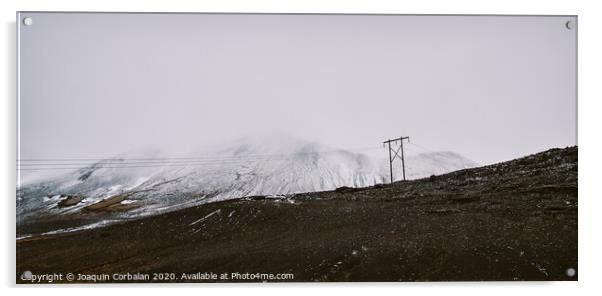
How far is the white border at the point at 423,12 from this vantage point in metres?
3.16

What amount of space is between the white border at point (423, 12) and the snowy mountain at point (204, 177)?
1.14 feet

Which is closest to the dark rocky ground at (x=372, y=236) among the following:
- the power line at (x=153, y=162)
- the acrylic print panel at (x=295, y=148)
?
the acrylic print panel at (x=295, y=148)

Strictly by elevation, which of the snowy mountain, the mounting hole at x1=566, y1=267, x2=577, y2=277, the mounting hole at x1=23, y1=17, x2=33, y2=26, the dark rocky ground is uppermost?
the mounting hole at x1=23, y1=17, x2=33, y2=26

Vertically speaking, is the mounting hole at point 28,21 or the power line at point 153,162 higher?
the mounting hole at point 28,21

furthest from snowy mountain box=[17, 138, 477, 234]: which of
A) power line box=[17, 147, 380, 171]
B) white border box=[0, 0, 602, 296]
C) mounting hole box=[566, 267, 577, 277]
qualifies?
mounting hole box=[566, 267, 577, 277]

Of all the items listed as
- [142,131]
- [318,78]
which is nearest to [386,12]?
[318,78]

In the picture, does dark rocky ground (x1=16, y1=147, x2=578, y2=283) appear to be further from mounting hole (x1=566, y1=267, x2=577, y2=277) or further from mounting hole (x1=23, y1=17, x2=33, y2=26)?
mounting hole (x1=23, y1=17, x2=33, y2=26)

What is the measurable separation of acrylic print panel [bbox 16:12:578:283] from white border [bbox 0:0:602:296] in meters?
0.06

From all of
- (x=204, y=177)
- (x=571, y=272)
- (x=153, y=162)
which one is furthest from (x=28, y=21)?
(x=571, y=272)

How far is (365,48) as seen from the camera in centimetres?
331

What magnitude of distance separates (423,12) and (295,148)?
1209 mm

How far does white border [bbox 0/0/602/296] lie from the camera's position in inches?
124

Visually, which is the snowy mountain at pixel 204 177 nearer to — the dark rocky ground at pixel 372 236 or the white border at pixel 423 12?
the dark rocky ground at pixel 372 236

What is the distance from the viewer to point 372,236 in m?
3.20
